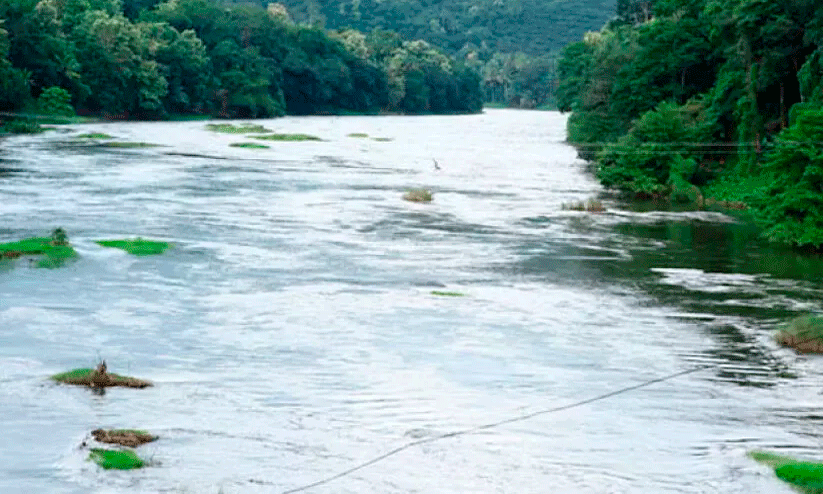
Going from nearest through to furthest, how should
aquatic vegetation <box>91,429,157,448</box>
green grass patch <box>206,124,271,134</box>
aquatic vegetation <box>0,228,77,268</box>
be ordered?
aquatic vegetation <box>91,429,157,448</box> < aquatic vegetation <box>0,228,77,268</box> < green grass patch <box>206,124,271,134</box>

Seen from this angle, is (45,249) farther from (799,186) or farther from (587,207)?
(587,207)

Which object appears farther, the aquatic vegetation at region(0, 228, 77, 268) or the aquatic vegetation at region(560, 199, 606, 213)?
the aquatic vegetation at region(560, 199, 606, 213)

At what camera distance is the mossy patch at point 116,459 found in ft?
73.4

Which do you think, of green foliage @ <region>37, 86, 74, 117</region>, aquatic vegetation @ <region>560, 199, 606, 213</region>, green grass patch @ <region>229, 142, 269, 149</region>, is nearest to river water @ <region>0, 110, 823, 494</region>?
aquatic vegetation @ <region>560, 199, 606, 213</region>

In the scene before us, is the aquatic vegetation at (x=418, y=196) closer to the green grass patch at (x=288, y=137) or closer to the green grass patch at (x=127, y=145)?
the green grass patch at (x=127, y=145)

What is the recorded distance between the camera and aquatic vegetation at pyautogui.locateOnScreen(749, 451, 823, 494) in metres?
22.4

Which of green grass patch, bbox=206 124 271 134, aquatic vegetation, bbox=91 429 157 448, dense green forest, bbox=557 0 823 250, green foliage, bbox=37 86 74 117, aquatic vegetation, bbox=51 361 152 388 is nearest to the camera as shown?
aquatic vegetation, bbox=91 429 157 448

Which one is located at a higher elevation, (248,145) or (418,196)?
(418,196)

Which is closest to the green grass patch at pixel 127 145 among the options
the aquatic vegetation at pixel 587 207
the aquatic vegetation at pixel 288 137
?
the aquatic vegetation at pixel 288 137

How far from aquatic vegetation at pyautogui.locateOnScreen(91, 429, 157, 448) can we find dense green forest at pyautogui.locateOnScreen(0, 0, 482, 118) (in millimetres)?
93367

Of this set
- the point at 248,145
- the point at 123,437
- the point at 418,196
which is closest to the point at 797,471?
the point at 123,437

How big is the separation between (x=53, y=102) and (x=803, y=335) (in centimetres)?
10205

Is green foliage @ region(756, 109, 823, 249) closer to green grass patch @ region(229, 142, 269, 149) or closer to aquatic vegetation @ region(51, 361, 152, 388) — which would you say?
aquatic vegetation @ region(51, 361, 152, 388)

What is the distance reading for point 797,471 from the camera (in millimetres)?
23000
